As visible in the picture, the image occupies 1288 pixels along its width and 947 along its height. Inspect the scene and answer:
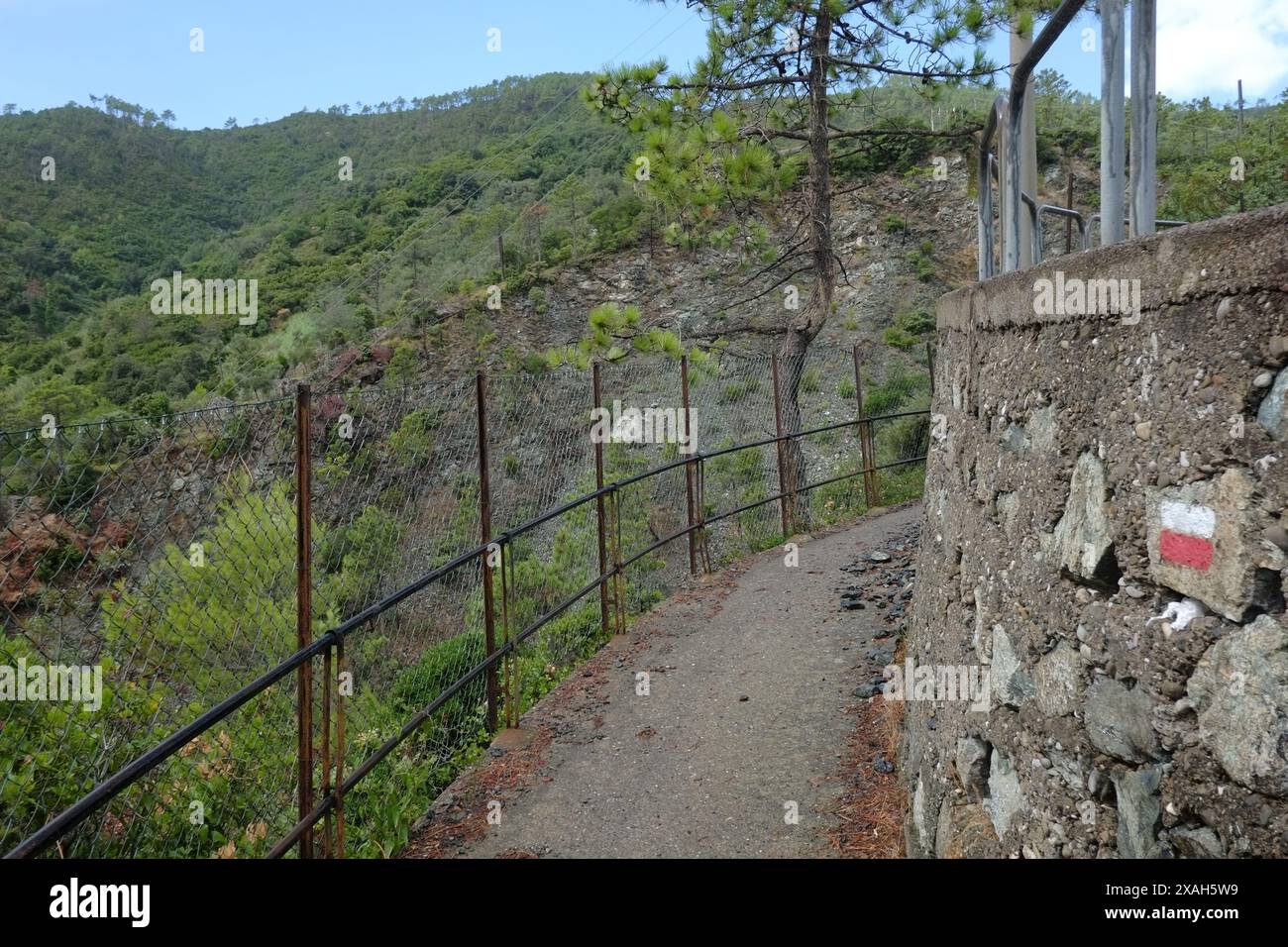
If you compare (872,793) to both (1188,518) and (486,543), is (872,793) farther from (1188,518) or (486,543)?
(1188,518)

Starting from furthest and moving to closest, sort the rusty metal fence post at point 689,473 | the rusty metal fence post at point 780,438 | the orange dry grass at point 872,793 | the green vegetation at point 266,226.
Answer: the green vegetation at point 266,226, the rusty metal fence post at point 780,438, the rusty metal fence post at point 689,473, the orange dry grass at point 872,793

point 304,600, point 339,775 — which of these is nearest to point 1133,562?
point 304,600

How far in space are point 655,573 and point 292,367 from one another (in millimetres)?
19200

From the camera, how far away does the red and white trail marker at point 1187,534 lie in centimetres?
161

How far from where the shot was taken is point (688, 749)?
5.20m

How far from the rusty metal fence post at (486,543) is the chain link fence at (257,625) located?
0.02m

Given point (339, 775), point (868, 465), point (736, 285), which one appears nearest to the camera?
point (339, 775)

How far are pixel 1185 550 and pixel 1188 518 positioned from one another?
6cm

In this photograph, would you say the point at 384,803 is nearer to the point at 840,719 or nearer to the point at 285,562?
the point at 285,562

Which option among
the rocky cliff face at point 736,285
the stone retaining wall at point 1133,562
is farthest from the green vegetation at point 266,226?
the stone retaining wall at point 1133,562

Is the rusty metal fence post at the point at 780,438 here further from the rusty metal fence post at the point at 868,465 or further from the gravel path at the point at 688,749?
the gravel path at the point at 688,749
